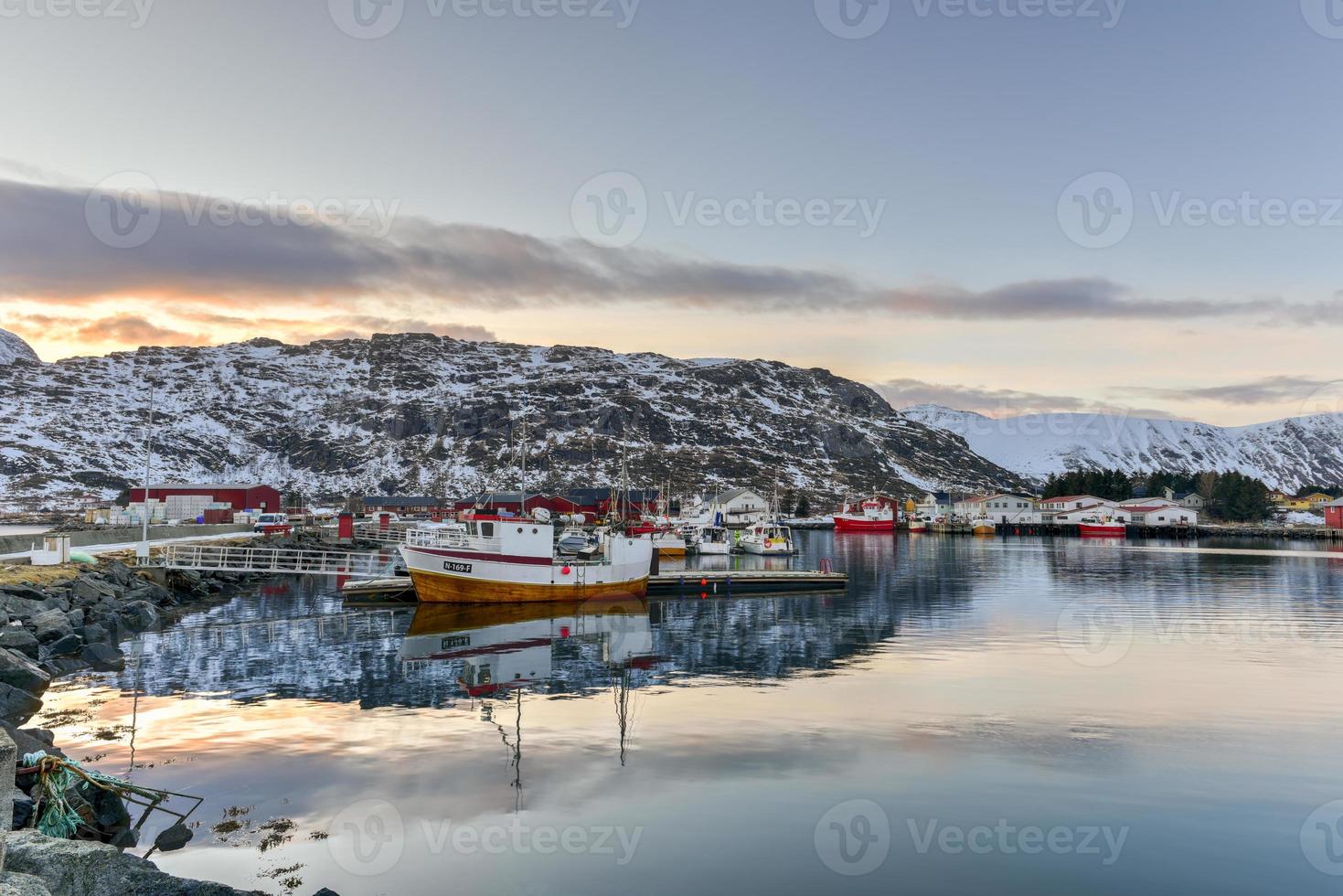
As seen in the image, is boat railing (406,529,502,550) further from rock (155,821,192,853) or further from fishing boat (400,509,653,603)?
rock (155,821,192,853)

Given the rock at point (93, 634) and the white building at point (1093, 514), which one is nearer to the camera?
the rock at point (93, 634)

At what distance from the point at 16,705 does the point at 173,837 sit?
11603 mm

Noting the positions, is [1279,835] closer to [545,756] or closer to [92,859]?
[545,756]

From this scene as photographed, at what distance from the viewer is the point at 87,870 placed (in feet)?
35.2

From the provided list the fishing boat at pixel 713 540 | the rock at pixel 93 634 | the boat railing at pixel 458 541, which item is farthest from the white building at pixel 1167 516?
the rock at pixel 93 634

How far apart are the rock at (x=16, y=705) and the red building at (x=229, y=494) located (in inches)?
4075

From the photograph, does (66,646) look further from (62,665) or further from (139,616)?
(139,616)

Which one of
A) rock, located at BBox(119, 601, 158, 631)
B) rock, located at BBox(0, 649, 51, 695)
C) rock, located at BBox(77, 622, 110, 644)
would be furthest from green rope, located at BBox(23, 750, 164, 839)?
rock, located at BBox(119, 601, 158, 631)

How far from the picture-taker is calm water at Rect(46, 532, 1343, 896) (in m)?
15.9

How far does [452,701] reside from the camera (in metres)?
28.5

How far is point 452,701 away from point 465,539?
24.1m

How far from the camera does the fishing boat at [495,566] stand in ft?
170

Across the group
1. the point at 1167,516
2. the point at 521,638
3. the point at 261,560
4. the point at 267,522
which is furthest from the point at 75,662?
the point at 1167,516

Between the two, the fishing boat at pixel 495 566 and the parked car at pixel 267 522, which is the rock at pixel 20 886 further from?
the parked car at pixel 267 522
